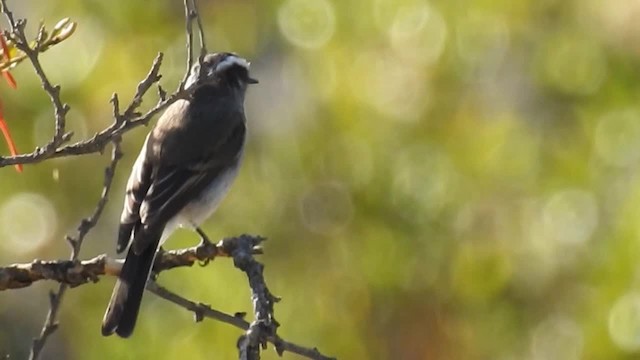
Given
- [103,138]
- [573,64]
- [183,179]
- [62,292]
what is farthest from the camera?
[573,64]

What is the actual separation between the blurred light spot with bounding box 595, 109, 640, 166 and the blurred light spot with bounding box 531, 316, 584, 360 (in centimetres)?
65

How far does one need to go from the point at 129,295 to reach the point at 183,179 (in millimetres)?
1027

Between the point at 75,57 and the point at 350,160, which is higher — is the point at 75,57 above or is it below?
above

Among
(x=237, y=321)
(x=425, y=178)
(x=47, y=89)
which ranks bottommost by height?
(x=237, y=321)

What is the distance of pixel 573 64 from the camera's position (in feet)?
17.3

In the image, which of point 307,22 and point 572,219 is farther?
point 307,22

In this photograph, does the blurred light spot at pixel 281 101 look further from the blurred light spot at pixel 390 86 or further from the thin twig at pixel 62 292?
the thin twig at pixel 62 292

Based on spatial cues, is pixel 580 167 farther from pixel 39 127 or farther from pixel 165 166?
pixel 39 127

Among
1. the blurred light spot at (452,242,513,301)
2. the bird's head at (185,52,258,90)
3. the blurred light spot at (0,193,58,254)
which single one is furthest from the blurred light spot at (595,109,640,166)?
the blurred light spot at (0,193,58,254)

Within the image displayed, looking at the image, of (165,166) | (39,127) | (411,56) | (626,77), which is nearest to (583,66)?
(626,77)

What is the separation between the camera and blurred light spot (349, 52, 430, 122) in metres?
5.10

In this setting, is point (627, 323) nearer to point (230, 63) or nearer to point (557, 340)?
point (557, 340)

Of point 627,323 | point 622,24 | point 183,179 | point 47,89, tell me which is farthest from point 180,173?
point 622,24

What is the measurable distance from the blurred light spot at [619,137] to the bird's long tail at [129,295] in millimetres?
2138
